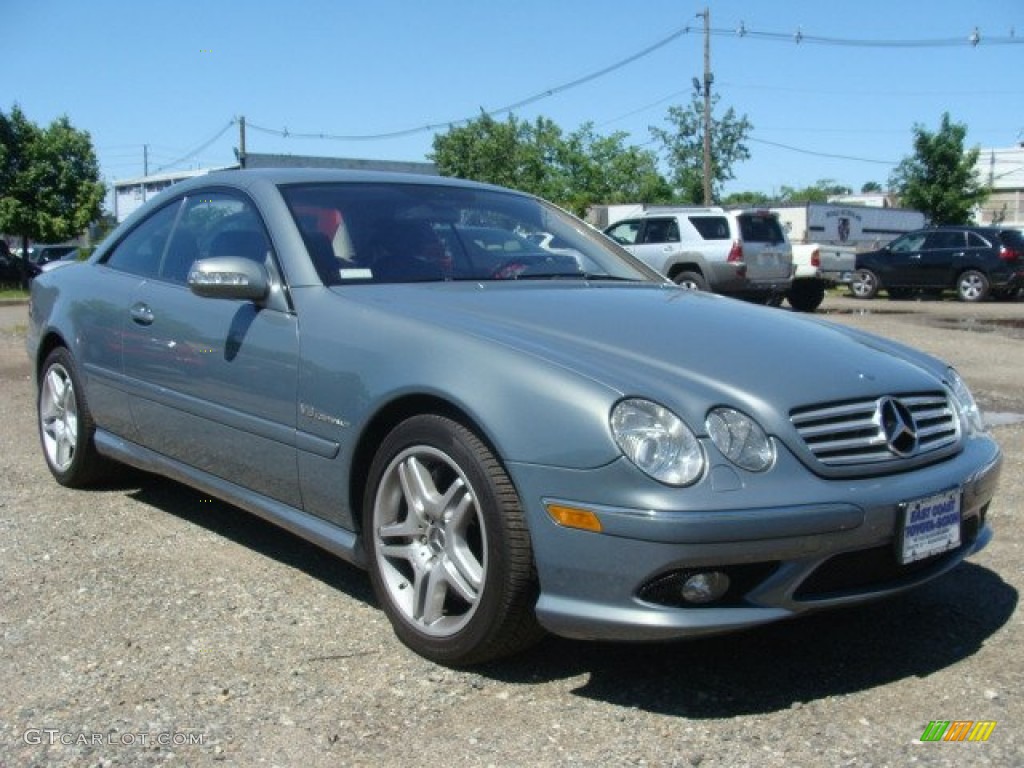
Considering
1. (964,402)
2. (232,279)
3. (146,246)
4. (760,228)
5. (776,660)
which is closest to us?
(776,660)

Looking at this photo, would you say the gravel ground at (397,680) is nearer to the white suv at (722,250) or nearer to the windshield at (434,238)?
the windshield at (434,238)

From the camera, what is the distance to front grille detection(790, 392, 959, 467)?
2.96 m

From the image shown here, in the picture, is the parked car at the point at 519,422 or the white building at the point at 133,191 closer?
the parked car at the point at 519,422

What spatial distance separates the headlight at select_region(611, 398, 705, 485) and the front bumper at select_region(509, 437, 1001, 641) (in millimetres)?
39

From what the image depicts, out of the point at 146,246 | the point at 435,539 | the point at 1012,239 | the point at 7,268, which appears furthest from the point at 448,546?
the point at 7,268

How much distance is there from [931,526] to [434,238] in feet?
6.72

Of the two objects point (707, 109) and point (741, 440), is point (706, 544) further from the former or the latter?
point (707, 109)

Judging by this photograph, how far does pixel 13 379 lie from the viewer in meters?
9.73

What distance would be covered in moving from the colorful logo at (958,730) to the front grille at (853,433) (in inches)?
27.3

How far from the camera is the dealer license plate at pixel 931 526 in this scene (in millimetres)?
3010

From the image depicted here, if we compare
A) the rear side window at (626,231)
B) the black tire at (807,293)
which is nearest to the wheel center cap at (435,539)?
the rear side window at (626,231)

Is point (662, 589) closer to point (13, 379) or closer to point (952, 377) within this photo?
point (952, 377)

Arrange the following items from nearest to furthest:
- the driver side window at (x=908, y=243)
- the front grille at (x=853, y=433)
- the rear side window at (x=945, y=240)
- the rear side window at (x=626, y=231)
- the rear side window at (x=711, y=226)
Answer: the front grille at (x=853, y=433), the rear side window at (x=711, y=226), the rear side window at (x=626, y=231), the rear side window at (x=945, y=240), the driver side window at (x=908, y=243)

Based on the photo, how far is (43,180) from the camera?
29062 mm
